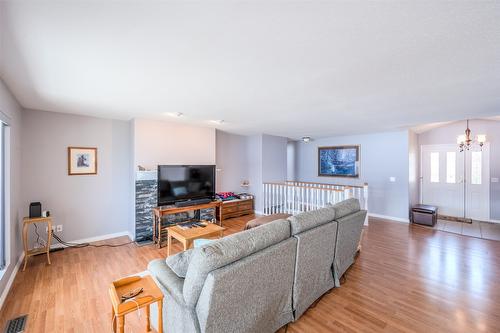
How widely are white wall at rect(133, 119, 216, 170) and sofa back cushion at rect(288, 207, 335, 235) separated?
333 cm

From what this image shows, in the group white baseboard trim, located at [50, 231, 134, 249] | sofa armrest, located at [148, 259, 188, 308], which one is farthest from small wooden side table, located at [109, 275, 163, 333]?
white baseboard trim, located at [50, 231, 134, 249]

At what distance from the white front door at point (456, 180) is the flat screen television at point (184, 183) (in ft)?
20.0

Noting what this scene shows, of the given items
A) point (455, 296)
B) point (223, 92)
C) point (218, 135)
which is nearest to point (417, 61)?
point (223, 92)

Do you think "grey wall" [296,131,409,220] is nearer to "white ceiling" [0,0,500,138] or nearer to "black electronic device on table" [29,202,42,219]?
"white ceiling" [0,0,500,138]

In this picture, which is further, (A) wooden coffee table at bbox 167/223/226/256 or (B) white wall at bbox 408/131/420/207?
(B) white wall at bbox 408/131/420/207

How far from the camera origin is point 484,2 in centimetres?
122

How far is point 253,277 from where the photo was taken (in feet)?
5.15

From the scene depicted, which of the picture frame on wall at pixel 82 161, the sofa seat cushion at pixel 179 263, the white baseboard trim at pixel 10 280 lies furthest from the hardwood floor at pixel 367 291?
the picture frame on wall at pixel 82 161

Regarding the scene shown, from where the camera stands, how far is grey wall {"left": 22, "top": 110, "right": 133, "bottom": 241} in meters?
3.62

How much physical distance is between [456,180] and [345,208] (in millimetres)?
5249

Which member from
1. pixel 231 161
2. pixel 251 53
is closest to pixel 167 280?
pixel 251 53

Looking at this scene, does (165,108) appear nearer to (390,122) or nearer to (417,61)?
(417,61)

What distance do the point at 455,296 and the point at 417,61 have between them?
2589 mm

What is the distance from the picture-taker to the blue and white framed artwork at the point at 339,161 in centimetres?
649
